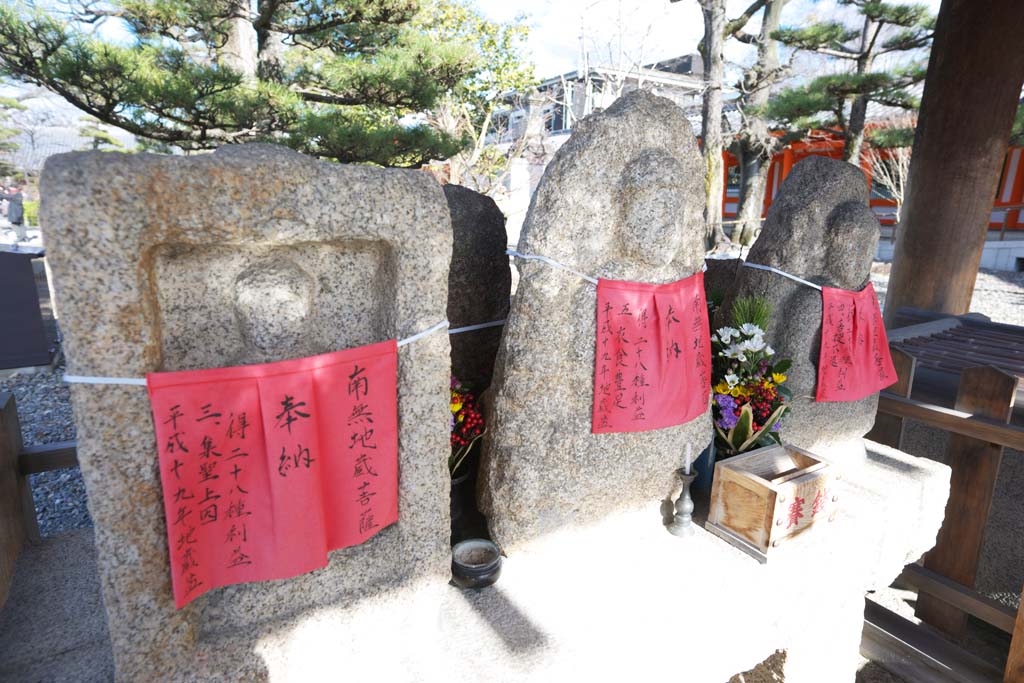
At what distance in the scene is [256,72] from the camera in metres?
6.45

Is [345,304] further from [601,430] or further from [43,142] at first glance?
[43,142]

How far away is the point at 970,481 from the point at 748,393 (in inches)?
61.8

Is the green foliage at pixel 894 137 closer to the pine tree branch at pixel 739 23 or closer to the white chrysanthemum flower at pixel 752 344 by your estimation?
the pine tree branch at pixel 739 23

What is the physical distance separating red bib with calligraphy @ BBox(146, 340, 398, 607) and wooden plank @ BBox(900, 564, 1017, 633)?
3.25 meters

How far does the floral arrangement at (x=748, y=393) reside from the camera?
Answer: 100 inches

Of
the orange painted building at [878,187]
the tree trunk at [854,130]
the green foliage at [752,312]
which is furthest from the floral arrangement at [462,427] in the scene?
the tree trunk at [854,130]

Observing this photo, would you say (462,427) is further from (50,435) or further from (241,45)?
(241,45)

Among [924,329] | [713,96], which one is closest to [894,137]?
[713,96]

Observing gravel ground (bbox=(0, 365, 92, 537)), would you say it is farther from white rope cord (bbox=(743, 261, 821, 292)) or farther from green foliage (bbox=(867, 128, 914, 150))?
green foliage (bbox=(867, 128, 914, 150))

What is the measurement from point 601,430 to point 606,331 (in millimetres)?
358

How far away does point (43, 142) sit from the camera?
79.3 feet

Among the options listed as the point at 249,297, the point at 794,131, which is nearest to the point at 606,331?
the point at 249,297

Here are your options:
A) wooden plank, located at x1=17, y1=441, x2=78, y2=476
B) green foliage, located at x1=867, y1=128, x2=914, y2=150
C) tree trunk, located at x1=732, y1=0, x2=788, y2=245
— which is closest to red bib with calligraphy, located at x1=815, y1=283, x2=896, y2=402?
wooden plank, located at x1=17, y1=441, x2=78, y2=476

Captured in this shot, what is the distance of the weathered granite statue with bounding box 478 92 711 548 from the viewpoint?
76.7 inches
